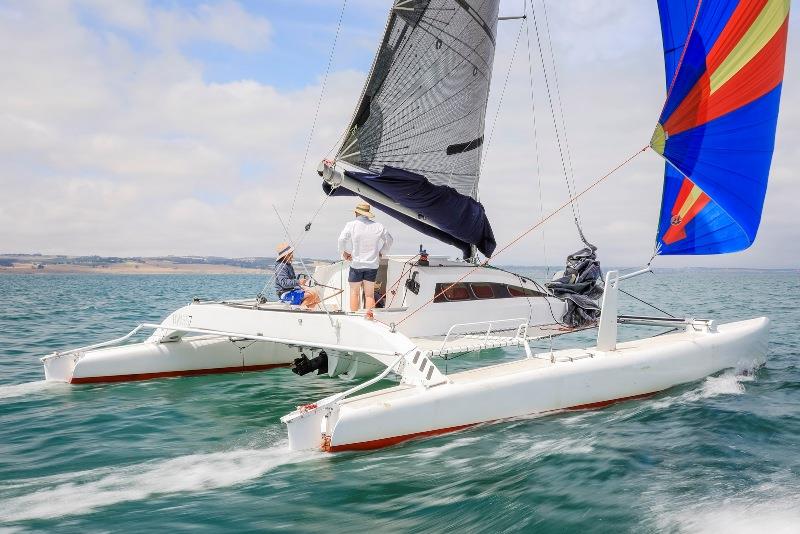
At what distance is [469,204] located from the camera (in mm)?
9586

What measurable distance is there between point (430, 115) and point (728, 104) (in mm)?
4190

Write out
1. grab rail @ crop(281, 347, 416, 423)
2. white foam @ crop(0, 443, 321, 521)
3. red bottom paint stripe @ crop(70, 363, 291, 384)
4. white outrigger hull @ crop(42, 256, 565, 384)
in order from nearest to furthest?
white foam @ crop(0, 443, 321, 521) → grab rail @ crop(281, 347, 416, 423) → white outrigger hull @ crop(42, 256, 565, 384) → red bottom paint stripe @ crop(70, 363, 291, 384)

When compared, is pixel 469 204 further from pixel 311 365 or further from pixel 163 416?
pixel 163 416

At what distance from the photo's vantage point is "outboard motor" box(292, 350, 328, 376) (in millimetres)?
7895

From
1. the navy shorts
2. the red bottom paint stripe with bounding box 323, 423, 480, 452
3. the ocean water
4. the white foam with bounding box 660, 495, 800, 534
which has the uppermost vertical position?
the navy shorts

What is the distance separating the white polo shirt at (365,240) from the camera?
323 inches

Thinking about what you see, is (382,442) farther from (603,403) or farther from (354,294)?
(603,403)

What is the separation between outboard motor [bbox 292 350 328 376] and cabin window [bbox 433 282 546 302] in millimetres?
1689

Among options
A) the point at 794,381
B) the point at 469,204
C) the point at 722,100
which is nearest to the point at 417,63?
the point at 469,204

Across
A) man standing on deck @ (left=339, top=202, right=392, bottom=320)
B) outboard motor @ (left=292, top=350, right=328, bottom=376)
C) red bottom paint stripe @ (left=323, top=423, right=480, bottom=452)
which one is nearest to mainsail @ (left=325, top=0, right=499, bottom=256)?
man standing on deck @ (left=339, top=202, right=392, bottom=320)

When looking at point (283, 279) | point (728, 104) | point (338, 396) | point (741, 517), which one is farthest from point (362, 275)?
point (728, 104)

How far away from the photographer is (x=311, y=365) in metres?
7.92

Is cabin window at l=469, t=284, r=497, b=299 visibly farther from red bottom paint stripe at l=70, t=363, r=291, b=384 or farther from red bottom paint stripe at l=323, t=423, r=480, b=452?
red bottom paint stripe at l=70, t=363, r=291, b=384

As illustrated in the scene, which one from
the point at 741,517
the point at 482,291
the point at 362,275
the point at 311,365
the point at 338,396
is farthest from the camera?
the point at 482,291
